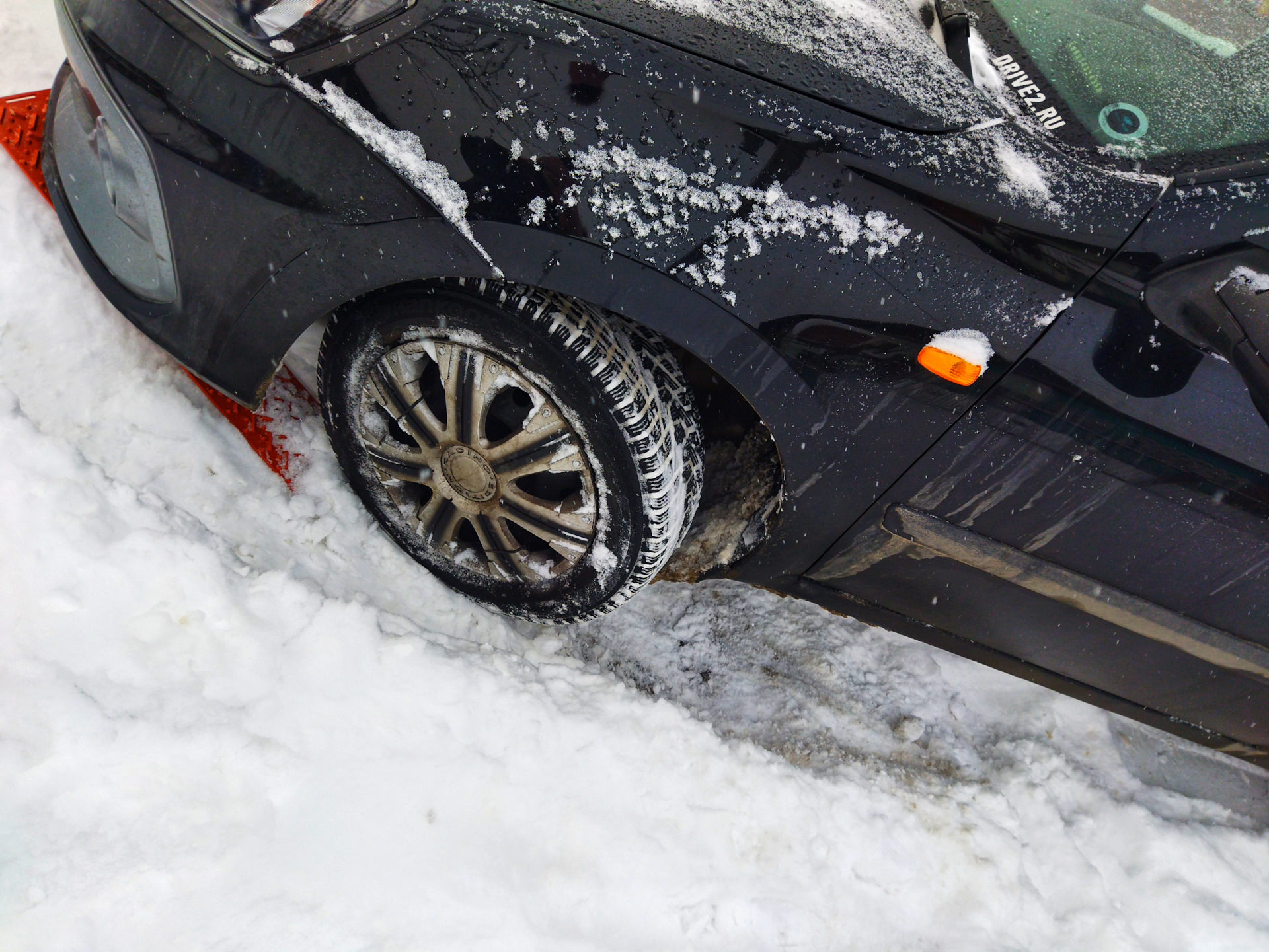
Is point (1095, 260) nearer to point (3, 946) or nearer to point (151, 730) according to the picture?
point (151, 730)

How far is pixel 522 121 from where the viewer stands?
1.41 metres

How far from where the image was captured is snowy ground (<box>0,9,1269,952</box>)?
1549mm

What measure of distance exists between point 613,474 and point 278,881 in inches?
39.9

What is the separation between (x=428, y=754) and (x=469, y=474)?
2.06 ft

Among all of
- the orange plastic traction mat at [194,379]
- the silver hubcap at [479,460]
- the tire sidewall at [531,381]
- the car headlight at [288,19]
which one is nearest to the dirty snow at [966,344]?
the tire sidewall at [531,381]

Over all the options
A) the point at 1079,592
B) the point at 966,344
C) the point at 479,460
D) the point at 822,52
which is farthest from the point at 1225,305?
the point at 479,460

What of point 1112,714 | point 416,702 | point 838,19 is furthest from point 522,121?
point 1112,714

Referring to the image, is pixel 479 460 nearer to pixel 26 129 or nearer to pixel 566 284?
pixel 566 284

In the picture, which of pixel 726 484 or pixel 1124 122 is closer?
pixel 1124 122

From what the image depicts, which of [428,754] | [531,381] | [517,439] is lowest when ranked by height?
[428,754]

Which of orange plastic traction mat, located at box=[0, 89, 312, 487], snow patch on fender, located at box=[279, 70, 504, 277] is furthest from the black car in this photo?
orange plastic traction mat, located at box=[0, 89, 312, 487]

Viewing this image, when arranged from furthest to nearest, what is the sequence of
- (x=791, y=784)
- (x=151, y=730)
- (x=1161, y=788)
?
(x=1161, y=788) < (x=791, y=784) < (x=151, y=730)

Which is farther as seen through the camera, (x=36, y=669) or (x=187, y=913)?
(x=36, y=669)

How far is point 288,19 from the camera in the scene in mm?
1504
